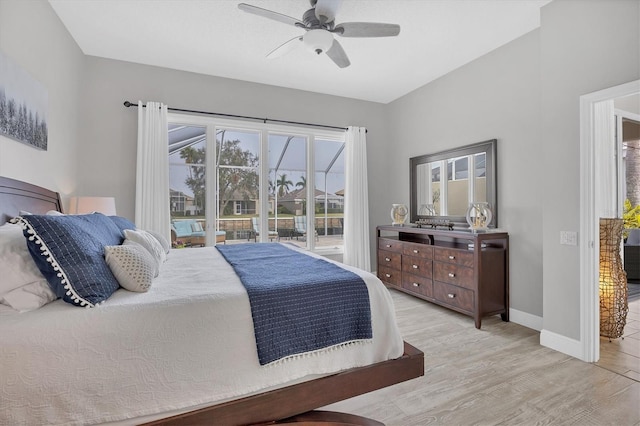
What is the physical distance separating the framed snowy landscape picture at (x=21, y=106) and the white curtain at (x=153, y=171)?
1049 mm

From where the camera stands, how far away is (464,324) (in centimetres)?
312

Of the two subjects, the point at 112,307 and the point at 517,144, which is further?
the point at 517,144

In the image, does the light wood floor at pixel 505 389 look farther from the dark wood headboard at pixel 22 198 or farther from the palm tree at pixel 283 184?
the palm tree at pixel 283 184

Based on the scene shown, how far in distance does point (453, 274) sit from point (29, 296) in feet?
11.2

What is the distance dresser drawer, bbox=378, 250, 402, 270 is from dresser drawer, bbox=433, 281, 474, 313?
67cm

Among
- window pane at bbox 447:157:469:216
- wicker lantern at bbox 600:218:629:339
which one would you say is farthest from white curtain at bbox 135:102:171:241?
wicker lantern at bbox 600:218:629:339

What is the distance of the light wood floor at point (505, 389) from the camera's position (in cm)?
176

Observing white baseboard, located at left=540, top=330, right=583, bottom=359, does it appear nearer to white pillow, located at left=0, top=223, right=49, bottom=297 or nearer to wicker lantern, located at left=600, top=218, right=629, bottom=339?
wicker lantern, located at left=600, top=218, right=629, bottom=339

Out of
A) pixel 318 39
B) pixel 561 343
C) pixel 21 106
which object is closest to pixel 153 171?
pixel 21 106

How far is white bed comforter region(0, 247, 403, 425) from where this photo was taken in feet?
3.40

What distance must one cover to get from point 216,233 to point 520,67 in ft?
13.4

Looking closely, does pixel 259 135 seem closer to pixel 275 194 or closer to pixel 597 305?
pixel 275 194

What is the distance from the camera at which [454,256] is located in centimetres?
330

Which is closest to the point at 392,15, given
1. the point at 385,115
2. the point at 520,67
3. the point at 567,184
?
the point at 520,67
